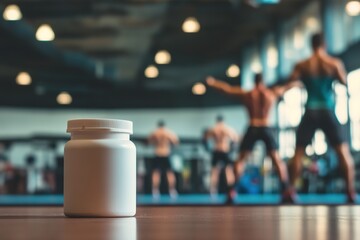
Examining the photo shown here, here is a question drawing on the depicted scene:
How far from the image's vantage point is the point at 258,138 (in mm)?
7875

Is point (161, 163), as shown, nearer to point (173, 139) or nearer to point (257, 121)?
point (173, 139)

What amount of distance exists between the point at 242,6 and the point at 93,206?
13199 mm

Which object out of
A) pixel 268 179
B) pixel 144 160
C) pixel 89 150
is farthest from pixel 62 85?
pixel 89 150

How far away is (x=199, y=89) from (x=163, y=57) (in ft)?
3.33

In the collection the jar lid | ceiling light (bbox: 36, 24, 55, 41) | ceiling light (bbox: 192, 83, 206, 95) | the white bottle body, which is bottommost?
the white bottle body

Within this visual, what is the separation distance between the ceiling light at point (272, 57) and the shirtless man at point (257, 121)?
8.04 metres

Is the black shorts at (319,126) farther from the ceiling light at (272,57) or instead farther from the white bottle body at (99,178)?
the ceiling light at (272,57)

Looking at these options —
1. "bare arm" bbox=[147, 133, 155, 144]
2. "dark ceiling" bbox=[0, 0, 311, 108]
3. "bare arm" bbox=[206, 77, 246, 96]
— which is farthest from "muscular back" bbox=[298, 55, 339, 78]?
"dark ceiling" bbox=[0, 0, 311, 108]

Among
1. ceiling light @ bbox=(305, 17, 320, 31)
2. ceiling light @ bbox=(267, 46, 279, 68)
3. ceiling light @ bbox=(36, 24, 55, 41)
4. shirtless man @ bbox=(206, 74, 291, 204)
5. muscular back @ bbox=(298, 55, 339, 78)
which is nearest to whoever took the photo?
muscular back @ bbox=(298, 55, 339, 78)

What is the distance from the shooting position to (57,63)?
49.6 ft

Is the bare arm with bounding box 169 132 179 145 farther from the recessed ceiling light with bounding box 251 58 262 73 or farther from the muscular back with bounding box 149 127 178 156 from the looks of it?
the recessed ceiling light with bounding box 251 58 262 73

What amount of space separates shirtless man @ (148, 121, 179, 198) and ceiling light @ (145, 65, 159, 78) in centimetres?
151

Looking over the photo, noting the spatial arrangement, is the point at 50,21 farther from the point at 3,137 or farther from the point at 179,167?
the point at 179,167

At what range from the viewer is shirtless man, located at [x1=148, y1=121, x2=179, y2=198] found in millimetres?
13516
